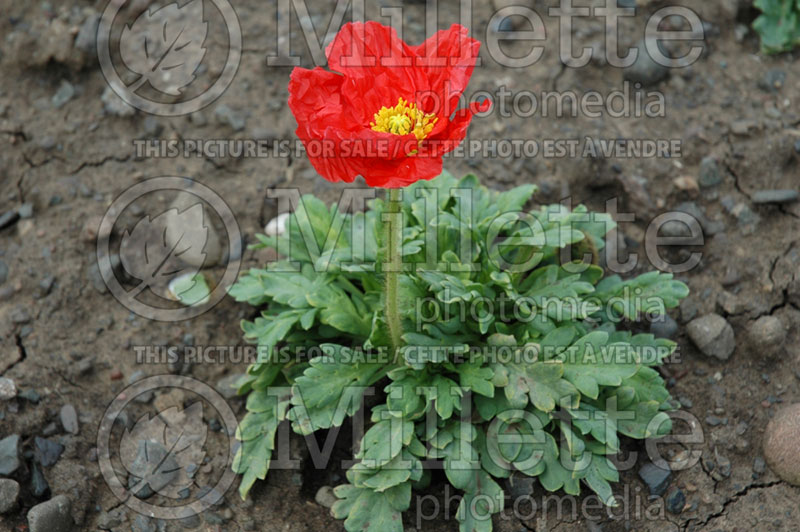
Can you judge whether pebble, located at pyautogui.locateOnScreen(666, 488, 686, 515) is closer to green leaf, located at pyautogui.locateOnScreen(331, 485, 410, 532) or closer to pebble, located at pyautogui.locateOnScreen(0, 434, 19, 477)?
green leaf, located at pyautogui.locateOnScreen(331, 485, 410, 532)

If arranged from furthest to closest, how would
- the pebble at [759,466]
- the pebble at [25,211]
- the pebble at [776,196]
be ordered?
the pebble at [25,211]
the pebble at [776,196]
the pebble at [759,466]

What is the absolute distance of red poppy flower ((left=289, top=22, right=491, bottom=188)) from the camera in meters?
2.79

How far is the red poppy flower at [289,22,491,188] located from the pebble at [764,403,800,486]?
1972mm

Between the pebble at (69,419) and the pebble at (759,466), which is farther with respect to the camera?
the pebble at (69,419)

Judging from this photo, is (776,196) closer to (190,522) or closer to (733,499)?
(733,499)

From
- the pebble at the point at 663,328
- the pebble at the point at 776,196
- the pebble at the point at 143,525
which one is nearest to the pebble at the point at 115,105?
the pebble at the point at 143,525

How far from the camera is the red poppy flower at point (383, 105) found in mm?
2791

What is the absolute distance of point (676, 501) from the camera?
3.55m

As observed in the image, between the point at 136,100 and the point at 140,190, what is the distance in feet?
2.27

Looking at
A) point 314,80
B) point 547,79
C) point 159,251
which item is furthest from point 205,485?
point 547,79

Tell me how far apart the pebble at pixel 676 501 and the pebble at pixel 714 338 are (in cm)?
76

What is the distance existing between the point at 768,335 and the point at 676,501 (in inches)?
37.6

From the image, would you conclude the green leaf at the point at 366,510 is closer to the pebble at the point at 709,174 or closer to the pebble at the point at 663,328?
the pebble at the point at 663,328

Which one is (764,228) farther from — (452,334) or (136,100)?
(136,100)
